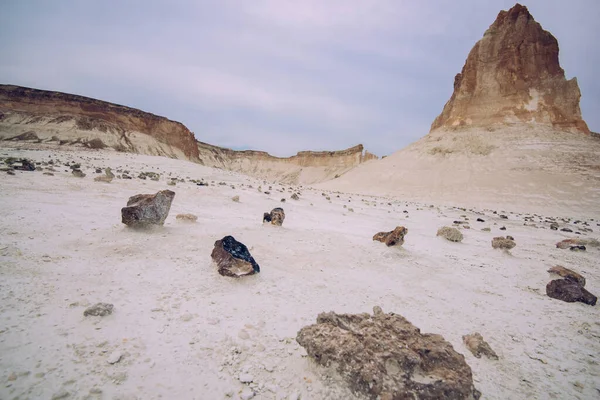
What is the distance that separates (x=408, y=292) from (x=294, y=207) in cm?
734

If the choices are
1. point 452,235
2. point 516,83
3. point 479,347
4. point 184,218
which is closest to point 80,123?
point 184,218

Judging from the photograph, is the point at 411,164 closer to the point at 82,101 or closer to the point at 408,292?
the point at 408,292

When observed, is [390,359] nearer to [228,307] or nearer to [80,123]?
→ [228,307]

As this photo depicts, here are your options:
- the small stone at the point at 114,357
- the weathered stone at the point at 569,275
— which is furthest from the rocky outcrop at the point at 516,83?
the small stone at the point at 114,357

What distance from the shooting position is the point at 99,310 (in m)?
2.43

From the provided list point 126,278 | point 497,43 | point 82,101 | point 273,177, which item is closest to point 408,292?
point 126,278

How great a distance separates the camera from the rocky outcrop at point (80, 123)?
37656 mm

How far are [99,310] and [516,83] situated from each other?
50.9 meters

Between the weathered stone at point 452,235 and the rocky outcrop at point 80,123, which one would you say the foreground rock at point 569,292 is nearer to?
→ the weathered stone at point 452,235

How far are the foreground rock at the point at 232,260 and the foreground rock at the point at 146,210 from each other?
1.92 metres

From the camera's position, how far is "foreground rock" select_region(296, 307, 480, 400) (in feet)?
6.00

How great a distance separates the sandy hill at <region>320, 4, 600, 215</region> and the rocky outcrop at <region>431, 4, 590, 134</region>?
0.39 feet

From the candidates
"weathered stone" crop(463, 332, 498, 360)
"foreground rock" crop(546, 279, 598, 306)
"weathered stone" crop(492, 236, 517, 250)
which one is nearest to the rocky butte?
"weathered stone" crop(492, 236, 517, 250)

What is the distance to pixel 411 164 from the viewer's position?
115 feet
